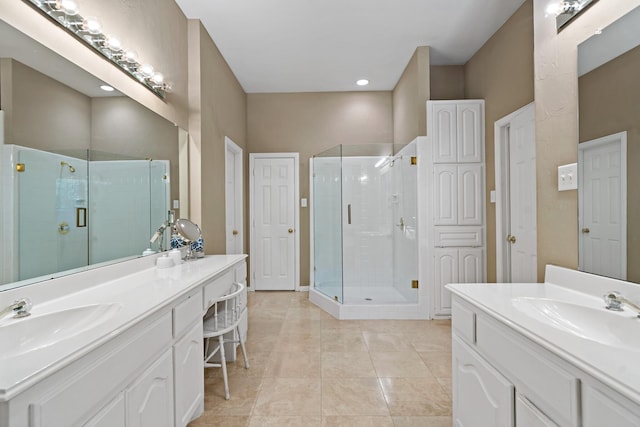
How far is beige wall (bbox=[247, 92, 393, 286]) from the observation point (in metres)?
4.43

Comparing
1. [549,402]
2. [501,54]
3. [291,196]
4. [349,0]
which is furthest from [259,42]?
[549,402]

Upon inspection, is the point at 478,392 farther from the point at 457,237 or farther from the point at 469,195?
the point at 469,195

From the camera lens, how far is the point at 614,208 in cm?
119

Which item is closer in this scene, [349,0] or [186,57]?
[349,0]

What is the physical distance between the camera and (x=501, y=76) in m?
2.88

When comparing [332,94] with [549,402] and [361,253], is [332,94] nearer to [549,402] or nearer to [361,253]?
[361,253]

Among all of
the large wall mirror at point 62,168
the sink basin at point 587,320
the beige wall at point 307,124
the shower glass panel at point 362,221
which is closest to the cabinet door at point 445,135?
the shower glass panel at point 362,221

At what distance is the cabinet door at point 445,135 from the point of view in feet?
10.5

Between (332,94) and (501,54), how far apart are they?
221 cm

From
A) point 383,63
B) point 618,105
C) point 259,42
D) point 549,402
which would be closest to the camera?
point 549,402

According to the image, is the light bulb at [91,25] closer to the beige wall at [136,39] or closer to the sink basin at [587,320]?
the beige wall at [136,39]

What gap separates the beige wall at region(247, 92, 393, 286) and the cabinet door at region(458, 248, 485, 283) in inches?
79.0

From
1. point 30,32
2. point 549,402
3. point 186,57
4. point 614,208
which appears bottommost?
point 549,402

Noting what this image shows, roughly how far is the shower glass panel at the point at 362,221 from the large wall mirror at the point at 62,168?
2.30 m
